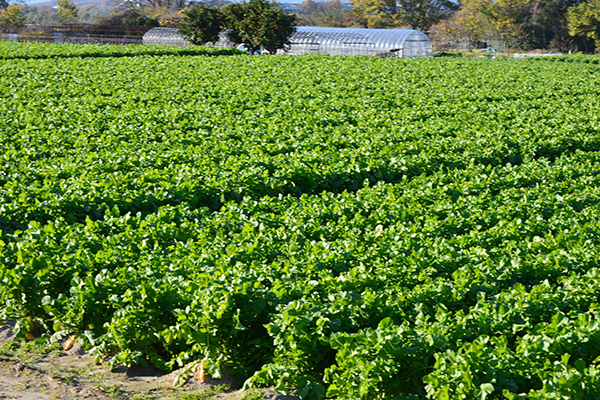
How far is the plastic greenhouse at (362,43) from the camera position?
4234 cm

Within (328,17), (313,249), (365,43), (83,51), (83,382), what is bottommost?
(83,382)

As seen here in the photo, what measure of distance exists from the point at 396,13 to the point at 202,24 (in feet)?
155

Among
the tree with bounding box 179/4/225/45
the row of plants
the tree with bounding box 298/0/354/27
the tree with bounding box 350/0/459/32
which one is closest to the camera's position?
the row of plants

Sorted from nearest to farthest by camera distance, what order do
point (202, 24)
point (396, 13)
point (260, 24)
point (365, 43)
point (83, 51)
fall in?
point (83, 51) → point (260, 24) → point (202, 24) → point (365, 43) → point (396, 13)

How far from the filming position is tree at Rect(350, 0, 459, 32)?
78062mm

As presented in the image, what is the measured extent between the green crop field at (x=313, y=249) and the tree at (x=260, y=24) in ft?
85.0

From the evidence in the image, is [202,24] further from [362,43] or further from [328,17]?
[328,17]

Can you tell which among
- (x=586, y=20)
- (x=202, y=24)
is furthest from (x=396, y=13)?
(x=202, y=24)

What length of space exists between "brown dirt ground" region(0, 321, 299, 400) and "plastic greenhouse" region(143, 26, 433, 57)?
39220 millimetres

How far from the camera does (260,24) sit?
3716 cm

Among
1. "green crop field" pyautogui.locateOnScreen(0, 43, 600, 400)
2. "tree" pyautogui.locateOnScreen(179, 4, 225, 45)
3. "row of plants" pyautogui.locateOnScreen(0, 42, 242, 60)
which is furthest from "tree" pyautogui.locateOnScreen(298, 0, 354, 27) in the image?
"green crop field" pyautogui.locateOnScreen(0, 43, 600, 400)

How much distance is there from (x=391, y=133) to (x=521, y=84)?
1081cm

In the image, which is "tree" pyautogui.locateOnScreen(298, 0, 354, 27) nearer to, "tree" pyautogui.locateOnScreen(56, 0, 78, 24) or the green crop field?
"tree" pyautogui.locateOnScreen(56, 0, 78, 24)

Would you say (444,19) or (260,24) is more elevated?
(444,19)
